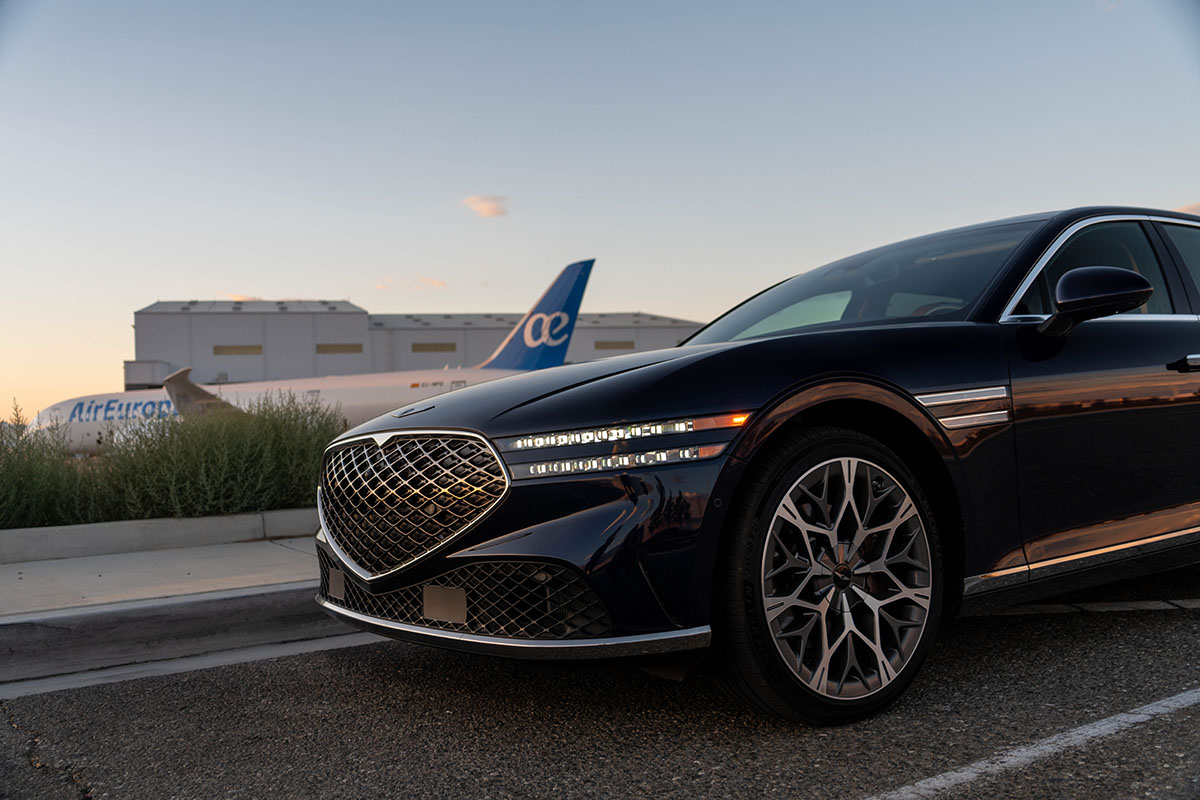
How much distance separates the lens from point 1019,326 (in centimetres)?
320

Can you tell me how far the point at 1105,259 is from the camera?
372 cm

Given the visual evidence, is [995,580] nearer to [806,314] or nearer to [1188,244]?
[806,314]

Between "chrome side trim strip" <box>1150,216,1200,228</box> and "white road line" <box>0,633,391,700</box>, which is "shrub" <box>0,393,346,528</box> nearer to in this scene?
"white road line" <box>0,633,391,700</box>

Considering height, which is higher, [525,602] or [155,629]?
[525,602]

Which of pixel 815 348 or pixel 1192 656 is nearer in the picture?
pixel 815 348

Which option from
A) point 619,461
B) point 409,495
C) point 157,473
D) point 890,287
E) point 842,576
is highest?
point 890,287

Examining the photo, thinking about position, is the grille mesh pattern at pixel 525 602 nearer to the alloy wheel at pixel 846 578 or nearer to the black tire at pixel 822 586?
the black tire at pixel 822 586

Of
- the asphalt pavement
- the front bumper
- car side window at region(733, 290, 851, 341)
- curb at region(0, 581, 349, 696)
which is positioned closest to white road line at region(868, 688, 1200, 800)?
the asphalt pavement

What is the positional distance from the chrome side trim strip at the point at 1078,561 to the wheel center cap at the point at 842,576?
49 cm

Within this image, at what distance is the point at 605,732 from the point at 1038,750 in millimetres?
1202

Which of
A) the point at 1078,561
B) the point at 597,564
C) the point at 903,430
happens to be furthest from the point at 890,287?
the point at 597,564

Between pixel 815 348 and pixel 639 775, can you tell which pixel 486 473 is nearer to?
pixel 639 775

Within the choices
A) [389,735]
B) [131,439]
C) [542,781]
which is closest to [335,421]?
[131,439]

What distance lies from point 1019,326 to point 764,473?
4.20 feet
